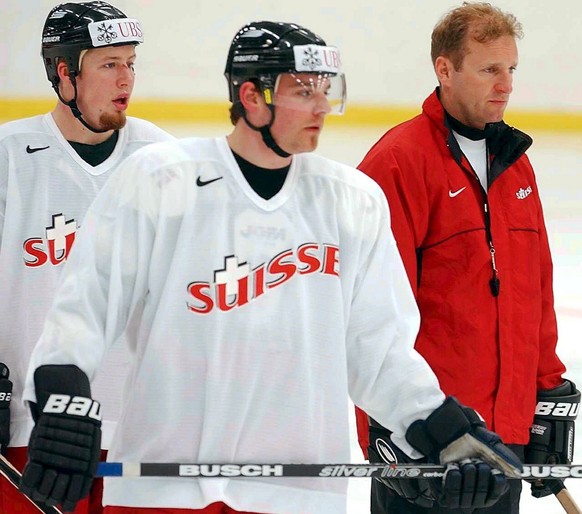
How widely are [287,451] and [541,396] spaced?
0.88 metres

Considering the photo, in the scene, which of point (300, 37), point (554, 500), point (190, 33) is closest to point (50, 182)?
point (300, 37)

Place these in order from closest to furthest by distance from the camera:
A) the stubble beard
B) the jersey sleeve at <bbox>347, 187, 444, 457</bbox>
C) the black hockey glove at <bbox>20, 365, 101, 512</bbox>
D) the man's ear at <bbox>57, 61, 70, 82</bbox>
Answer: the black hockey glove at <bbox>20, 365, 101, 512</bbox> → the jersey sleeve at <bbox>347, 187, 444, 457</bbox> → the stubble beard → the man's ear at <bbox>57, 61, 70, 82</bbox>

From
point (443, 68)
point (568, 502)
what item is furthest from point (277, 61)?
point (568, 502)

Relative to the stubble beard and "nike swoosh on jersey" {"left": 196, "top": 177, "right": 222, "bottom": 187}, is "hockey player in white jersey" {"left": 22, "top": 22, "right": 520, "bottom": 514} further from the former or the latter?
the stubble beard

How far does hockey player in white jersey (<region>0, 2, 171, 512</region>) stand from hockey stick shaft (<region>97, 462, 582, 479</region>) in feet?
2.61

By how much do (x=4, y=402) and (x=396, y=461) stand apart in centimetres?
78

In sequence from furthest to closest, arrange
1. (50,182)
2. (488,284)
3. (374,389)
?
(50,182) < (488,284) < (374,389)

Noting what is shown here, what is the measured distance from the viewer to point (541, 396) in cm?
266

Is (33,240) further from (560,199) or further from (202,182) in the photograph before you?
(560,199)

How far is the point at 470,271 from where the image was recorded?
8.29ft

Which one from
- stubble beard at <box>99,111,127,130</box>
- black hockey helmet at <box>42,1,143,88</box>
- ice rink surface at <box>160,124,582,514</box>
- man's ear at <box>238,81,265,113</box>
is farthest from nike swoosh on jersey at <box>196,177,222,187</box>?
ice rink surface at <box>160,124,582,514</box>

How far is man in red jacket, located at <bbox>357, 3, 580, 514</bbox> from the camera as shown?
99.7 inches

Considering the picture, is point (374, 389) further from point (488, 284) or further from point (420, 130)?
point (420, 130)

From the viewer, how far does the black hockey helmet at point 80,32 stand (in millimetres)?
2842
